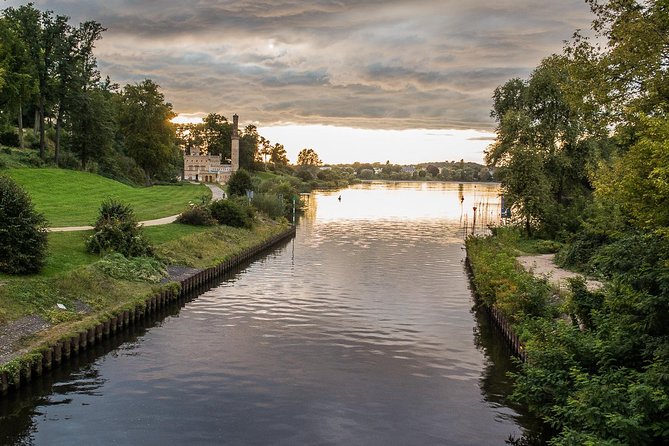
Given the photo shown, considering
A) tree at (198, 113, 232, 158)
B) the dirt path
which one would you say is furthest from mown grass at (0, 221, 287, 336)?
tree at (198, 113, 232, 158)

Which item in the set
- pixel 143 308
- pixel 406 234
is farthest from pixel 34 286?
pixel 406 234

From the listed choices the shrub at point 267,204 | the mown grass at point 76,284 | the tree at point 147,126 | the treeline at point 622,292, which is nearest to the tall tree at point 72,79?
the tree at point 147,126

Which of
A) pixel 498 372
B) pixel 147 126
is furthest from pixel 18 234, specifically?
pixel 147 126

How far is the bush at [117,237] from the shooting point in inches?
1359

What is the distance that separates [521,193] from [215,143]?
438 feet

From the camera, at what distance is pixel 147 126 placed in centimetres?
10488

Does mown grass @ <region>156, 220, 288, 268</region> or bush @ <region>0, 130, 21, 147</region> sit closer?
mown grass @ <region>156, 220, 288, 268</region>

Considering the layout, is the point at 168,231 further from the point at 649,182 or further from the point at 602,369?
the point at 649,182

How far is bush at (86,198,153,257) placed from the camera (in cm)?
3453

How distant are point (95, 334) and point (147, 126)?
288ft

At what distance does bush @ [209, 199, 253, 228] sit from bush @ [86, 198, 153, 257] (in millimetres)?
19403

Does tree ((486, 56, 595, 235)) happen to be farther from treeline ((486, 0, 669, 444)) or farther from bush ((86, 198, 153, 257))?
bush ((86, 198, 153, 257))

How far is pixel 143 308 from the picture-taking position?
28.4m

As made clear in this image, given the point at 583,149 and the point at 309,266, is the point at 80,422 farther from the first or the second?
the point at 583,149
